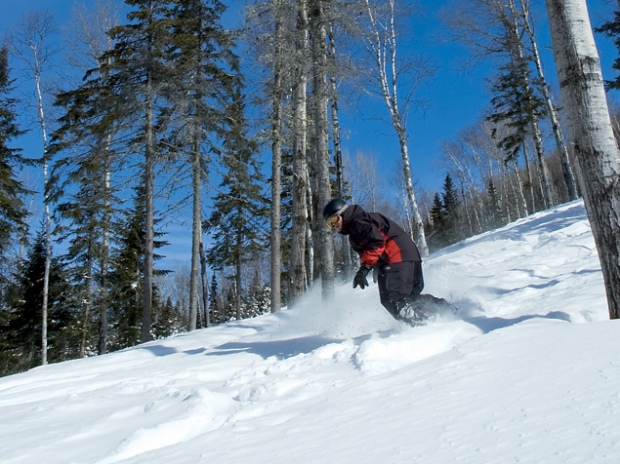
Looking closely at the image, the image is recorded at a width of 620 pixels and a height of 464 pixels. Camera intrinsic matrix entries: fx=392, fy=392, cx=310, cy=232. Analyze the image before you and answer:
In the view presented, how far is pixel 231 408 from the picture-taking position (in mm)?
2604

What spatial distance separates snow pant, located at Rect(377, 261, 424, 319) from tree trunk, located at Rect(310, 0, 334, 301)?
3.91 meters

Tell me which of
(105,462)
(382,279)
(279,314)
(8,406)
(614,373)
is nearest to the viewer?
(614,373)

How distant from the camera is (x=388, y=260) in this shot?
421 cm

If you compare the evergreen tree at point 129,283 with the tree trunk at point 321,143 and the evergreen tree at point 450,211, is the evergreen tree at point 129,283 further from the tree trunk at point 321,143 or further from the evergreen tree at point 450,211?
the evergreen tree at point 450,211

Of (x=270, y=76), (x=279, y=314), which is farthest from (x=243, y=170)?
(x=279, y=314)

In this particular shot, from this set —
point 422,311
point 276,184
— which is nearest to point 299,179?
point 276,184

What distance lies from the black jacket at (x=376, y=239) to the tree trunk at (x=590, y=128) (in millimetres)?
1657

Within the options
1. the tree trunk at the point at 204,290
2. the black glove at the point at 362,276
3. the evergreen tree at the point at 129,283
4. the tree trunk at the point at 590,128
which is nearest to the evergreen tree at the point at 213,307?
the evergreen tree at the point at 129,283

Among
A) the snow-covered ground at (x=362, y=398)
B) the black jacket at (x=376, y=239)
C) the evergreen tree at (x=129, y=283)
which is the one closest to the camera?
the snow-covered ground at (x=362, y=398)

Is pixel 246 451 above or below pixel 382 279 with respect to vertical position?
below

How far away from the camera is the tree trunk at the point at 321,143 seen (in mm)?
8242

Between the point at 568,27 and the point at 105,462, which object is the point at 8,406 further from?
the point at 568,27

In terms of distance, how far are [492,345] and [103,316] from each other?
17.9 m

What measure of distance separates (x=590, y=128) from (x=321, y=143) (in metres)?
5.30
